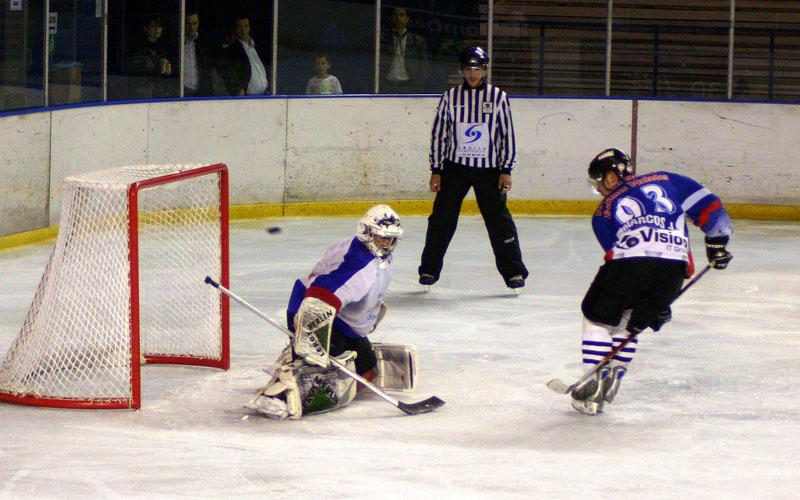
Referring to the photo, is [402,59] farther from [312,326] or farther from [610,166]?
[312,326]

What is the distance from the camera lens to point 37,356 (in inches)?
212

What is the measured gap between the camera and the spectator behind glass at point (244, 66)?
35.8 ft

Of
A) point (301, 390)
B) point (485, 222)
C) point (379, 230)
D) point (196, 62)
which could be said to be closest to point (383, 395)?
point (301, 390)

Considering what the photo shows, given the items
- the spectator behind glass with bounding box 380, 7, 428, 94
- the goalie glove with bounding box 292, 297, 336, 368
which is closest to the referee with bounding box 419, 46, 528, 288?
the goalie glove with bounding box 292, 297, 336, 368

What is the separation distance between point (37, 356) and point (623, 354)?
7.26 ft

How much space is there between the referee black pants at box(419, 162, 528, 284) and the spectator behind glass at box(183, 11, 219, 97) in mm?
3218

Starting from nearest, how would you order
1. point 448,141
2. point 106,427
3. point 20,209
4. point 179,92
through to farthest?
point 106,427, point 448,141, point 20,209, point 179,92

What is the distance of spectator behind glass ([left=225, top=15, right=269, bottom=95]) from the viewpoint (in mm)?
10898

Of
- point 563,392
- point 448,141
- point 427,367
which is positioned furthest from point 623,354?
point 448,141

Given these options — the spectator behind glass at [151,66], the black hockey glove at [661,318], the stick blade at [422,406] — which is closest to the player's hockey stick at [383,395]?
the stick blade at [422,406]

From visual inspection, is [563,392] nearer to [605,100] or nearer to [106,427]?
[106,427]

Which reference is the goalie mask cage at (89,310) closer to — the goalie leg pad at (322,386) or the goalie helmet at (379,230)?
the goalie leg pad at (322,386)

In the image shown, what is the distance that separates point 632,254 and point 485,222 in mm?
2835

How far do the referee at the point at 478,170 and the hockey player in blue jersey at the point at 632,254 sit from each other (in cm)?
261
